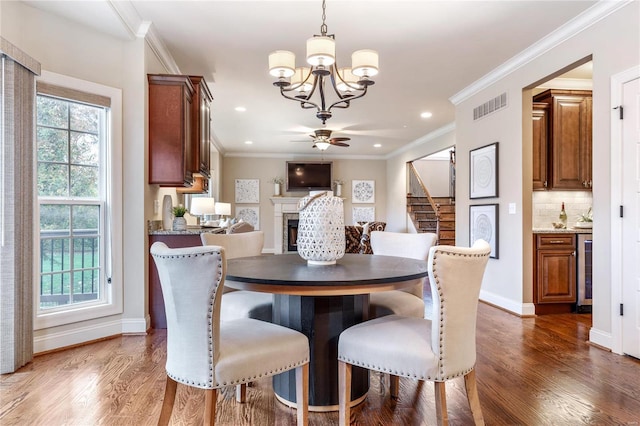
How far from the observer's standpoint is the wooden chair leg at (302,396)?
1560mm

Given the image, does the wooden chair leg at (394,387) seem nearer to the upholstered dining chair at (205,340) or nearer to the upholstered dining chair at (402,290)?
the upholstered dining chair at (402,290)

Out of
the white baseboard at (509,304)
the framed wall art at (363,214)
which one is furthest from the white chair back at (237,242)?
the framed wall art at (363,214)

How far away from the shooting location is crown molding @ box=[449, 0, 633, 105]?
9.53 ft

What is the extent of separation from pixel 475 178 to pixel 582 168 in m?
1.12

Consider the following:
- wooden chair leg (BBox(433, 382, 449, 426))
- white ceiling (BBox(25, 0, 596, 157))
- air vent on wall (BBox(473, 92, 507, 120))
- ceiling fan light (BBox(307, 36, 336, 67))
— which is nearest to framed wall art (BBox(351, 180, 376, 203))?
white ceiling (BBox(25, 0, 596, 157))

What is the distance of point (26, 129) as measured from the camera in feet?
8.36

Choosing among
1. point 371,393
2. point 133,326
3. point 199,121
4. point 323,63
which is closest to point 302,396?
point 371,393

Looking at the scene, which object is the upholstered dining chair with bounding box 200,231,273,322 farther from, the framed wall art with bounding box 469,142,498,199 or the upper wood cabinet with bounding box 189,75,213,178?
the framed wall art with bounding box 469,142,498,199

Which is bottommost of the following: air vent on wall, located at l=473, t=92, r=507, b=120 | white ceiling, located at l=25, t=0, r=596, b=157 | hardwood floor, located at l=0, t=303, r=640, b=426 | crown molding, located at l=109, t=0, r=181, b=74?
hardwood floor, located at l=0, t=303, r=640, b=426

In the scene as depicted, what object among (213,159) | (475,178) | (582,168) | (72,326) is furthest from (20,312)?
(213,159)

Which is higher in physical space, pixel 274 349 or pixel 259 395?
pixel 274 349

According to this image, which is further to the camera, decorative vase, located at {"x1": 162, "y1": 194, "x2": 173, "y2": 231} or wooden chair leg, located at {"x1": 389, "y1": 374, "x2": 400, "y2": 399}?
decorative vase, located at {"x1": 162, "y1": 194, "x2": 173, "y2": 231}

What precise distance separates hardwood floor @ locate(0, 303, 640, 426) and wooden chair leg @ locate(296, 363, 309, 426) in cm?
32

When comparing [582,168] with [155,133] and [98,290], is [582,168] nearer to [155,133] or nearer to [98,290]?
[155,133]
